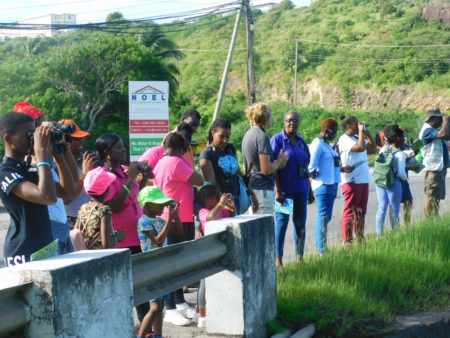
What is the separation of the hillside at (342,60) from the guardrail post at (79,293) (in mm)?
55419

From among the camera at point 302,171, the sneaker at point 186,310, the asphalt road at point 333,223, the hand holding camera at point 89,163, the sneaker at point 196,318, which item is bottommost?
the asphalt road at point 333,223

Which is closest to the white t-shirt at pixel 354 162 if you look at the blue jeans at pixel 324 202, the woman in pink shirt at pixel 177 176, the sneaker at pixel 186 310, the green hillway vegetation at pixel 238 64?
the blue jeans at pixel 324 202

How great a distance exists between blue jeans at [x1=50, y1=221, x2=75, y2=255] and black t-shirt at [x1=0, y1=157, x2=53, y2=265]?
847 mm

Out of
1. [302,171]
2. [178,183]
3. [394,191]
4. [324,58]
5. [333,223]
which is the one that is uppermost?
[324,58]

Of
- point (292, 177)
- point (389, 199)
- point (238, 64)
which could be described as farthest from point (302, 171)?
point (238, 64)

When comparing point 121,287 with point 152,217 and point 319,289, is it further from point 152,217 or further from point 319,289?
point 319,289

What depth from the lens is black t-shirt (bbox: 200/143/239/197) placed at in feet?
21.0

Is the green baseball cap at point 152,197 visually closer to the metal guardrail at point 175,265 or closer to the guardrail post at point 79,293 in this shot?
the metal guardrail at point 175,265

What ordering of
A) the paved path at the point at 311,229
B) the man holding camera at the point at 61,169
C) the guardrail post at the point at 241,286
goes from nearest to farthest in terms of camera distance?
the man holding camera at the point at 61,169, the guardrail post at the point at 241,286, the paved path at the point at 311,229

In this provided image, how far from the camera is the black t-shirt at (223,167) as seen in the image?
6.39m

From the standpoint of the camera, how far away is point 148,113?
15453 millimetres

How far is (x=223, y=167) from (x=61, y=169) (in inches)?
102

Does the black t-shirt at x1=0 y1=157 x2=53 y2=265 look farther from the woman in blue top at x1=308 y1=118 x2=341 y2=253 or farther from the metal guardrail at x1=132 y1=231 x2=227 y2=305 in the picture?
the woman in blue top at x1=308 y1=118 x2=341 y2=253

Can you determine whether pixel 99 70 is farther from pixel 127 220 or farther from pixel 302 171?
pixel 127 220
